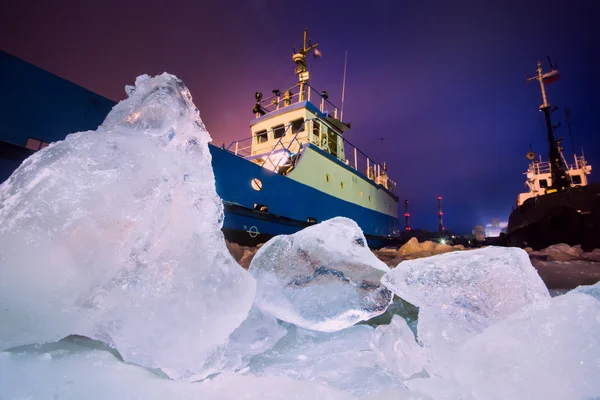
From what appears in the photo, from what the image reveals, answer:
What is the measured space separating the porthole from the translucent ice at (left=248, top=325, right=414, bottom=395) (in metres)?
4.41

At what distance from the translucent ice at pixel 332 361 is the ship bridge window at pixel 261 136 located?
9684 mm

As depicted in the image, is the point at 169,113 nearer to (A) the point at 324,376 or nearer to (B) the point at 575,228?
(A) the point at 324,376

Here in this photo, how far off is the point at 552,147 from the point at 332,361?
15.4 metres

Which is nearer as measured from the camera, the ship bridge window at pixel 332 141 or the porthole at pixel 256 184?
the porthole at pixel 256 184

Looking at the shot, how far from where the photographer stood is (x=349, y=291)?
1950 mm

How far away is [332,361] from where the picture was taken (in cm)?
142

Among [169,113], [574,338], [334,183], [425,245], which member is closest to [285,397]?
[574,338]

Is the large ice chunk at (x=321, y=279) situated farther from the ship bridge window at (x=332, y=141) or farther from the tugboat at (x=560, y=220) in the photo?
the ship bridge window at (x=332, y=141)

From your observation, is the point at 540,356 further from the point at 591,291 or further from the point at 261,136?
the point at 261,136

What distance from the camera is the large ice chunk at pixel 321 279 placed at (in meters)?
1.85

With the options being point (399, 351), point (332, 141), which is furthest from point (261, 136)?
point (399, 351)

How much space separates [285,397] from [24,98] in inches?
161

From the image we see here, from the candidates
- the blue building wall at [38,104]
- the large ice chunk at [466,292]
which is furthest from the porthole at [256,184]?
the large ice chunk at [466,292]

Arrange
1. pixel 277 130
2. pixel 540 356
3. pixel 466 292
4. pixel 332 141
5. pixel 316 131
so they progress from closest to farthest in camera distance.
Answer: pixel 540 356, pixel 466 292, pixel 316 131, pixel 277 130, pixel 332 141
